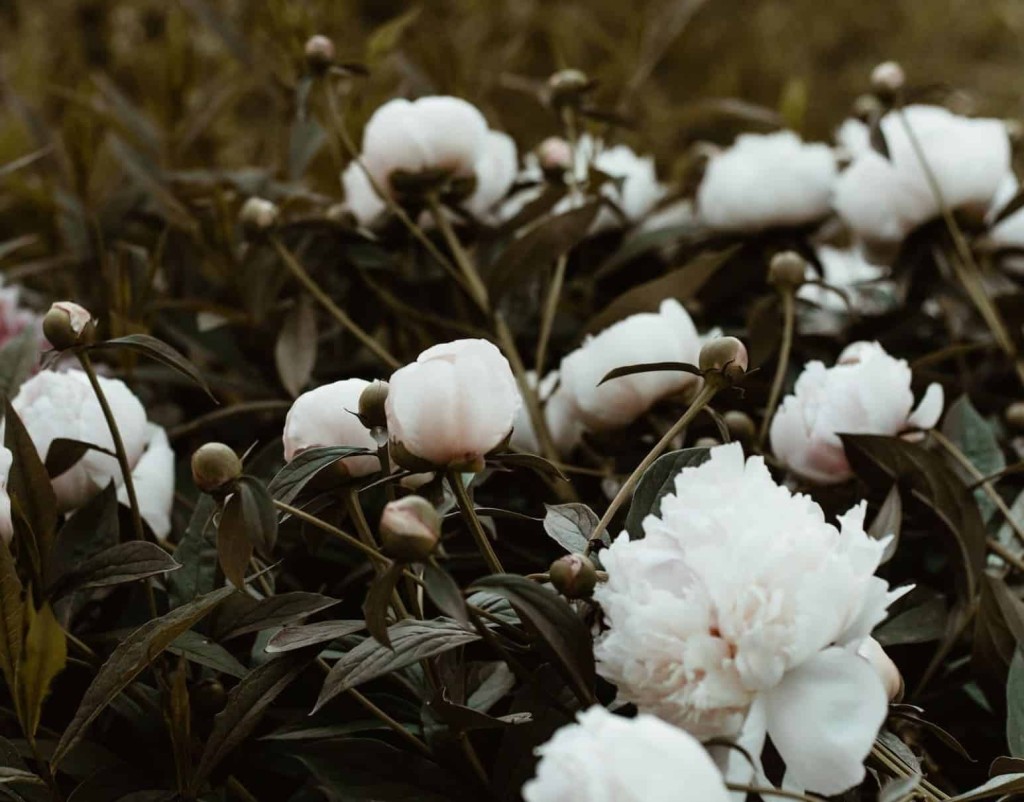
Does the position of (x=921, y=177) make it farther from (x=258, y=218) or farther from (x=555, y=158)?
(x=258, y=218)

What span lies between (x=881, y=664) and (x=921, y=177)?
1.20 feet

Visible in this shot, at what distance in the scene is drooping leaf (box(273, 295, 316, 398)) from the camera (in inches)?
21.3

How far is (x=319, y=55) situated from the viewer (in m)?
0.55

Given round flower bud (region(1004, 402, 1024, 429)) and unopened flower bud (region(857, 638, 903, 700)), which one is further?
round flower bud (region(1004, 402, 1024, 429))

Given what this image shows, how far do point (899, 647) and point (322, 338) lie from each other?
0.33 metres

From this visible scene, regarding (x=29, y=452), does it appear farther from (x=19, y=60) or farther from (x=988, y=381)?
(x=19, y=60)

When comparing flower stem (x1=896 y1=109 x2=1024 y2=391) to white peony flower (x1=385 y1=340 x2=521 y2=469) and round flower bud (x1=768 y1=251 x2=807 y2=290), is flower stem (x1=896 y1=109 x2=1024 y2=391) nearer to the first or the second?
round flower bud (x1=768 y1=251 x2=807 y2=290)

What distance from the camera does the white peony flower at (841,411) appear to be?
1.45 feet

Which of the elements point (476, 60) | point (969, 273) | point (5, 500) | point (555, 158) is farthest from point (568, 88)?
point (476, 60)

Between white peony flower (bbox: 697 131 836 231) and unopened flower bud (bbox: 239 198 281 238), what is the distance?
26 cm

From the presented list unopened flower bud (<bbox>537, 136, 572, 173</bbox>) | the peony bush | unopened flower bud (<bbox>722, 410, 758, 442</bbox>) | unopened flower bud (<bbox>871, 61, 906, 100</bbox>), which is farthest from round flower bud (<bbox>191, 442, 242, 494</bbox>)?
unopened flower bud (<bbox>871, 61, 906, 100</bbox>)

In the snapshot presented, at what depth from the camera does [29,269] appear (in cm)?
68

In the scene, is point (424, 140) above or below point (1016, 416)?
above

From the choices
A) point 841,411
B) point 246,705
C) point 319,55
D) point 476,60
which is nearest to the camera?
point 246,705
